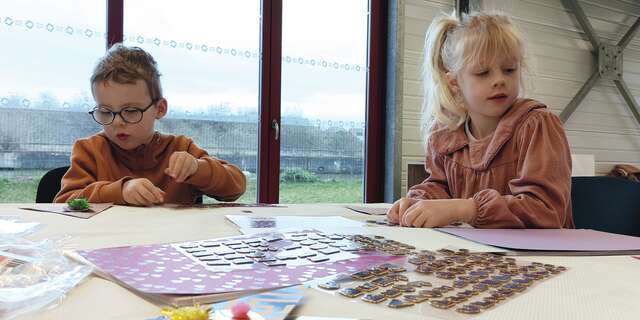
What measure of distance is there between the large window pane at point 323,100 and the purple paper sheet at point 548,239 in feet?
6.85

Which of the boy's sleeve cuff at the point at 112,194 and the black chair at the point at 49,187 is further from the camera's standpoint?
the black chair at the point at 49,187

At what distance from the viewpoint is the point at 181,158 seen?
1.17m

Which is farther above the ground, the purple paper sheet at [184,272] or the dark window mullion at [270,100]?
the dark window mullion at [270,100]

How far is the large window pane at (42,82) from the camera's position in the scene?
7.38ft

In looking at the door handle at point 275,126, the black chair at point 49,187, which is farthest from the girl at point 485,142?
the door handle at point 275,126

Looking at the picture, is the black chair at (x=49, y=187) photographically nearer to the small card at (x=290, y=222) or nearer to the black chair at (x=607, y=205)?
the small card at (x=290, y=222)

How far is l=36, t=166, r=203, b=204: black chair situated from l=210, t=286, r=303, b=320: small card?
3.85 ft

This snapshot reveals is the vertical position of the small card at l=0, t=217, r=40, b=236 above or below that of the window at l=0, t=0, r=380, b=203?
below

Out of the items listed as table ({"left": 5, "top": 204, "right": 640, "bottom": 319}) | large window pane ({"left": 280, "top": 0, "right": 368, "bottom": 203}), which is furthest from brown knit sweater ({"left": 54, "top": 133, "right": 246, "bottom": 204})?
large window pane ({"left": 280, "top": 0, "right": 368, "bottom": 203})

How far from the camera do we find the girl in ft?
2.93

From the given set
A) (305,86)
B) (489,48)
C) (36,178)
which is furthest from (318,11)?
(489,48)

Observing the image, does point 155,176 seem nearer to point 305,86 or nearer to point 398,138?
point 305,86

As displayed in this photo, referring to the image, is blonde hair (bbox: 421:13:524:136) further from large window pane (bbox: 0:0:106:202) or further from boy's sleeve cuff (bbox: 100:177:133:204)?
large window pane (bbox: 0:0:106:202)

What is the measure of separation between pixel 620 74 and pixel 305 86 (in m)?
2.84
